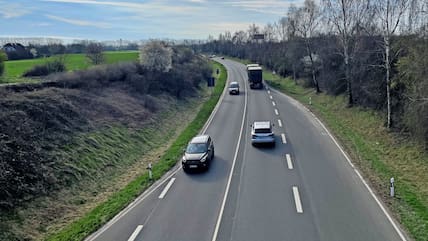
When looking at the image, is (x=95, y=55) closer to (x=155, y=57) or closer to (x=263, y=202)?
(x=155, y=57)

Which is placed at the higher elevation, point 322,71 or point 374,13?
point 374,13

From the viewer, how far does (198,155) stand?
20969 millimetres

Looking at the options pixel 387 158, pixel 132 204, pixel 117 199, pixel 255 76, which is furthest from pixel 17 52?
pixel 387 158

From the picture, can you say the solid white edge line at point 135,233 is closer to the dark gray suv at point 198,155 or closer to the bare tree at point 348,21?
the dark gray suv at point 198,155

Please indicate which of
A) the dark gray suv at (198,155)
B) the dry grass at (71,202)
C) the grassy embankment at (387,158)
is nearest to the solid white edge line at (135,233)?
the dry grass at (71,202)

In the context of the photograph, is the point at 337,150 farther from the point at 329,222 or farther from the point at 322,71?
the point at 322,71

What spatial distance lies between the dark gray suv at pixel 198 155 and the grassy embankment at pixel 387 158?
8.33 meters

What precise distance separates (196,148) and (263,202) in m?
6.51

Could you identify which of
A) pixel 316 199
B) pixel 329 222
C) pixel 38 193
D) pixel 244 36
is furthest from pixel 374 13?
pixel 244 36

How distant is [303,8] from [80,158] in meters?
39.9

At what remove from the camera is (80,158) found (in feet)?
71.2

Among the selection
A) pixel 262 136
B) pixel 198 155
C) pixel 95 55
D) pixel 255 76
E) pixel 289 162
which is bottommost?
pixel 289 162

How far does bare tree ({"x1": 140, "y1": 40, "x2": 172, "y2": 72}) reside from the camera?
157ft

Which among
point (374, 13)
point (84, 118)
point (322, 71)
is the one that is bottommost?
point (84, 118)
